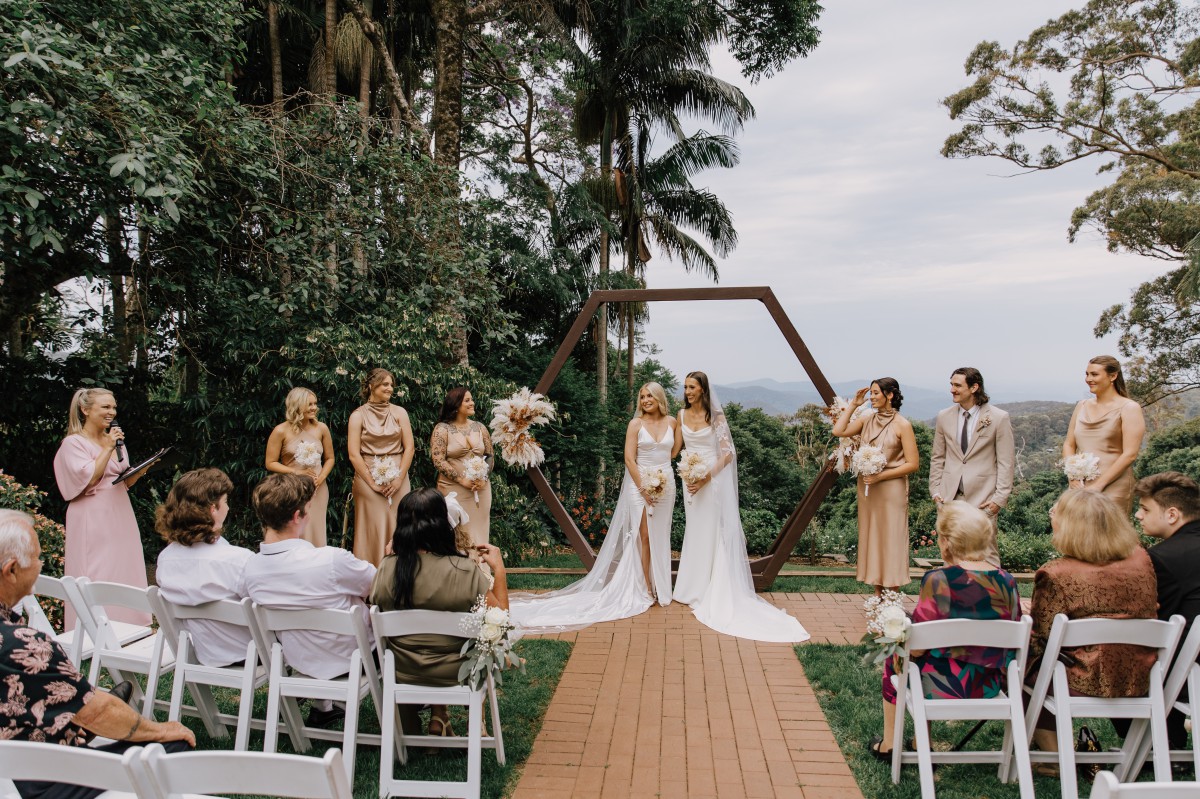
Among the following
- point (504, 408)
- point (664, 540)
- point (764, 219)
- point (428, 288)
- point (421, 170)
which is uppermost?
point (764, 219)

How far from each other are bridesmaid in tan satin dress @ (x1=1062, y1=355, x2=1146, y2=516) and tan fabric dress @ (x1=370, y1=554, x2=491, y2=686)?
4.60 meters

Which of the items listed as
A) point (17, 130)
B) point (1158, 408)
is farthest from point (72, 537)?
point (1158, 408)

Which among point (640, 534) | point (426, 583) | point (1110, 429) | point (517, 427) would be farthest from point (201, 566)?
point (1110, 429)

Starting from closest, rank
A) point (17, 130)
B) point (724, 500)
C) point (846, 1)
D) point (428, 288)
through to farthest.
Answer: point (17, 130)
point (724, 500)
point (428, 288)
point (846, 1)

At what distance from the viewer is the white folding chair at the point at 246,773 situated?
205cm

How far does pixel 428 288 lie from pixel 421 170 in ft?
4.26

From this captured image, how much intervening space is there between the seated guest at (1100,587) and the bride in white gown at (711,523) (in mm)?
3451

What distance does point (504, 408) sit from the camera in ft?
24.4

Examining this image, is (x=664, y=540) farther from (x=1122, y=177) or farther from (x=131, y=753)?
(x=1122, y=177)

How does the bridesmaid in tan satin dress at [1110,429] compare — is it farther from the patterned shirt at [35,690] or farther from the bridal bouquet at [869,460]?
the patterned shirt at [35,690]

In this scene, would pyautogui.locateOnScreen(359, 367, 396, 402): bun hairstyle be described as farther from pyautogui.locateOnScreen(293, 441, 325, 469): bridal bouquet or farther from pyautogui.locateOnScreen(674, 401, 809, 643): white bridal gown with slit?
pyautogui.locateOnScreen(674, 401, 809, 643): white bridal gown with slit

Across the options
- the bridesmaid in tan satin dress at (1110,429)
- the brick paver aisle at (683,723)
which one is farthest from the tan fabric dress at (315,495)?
the bridesmaid in tan satin dress at (1110,429)

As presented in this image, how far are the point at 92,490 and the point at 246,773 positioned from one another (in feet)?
14.8

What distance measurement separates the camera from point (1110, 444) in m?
5.95
